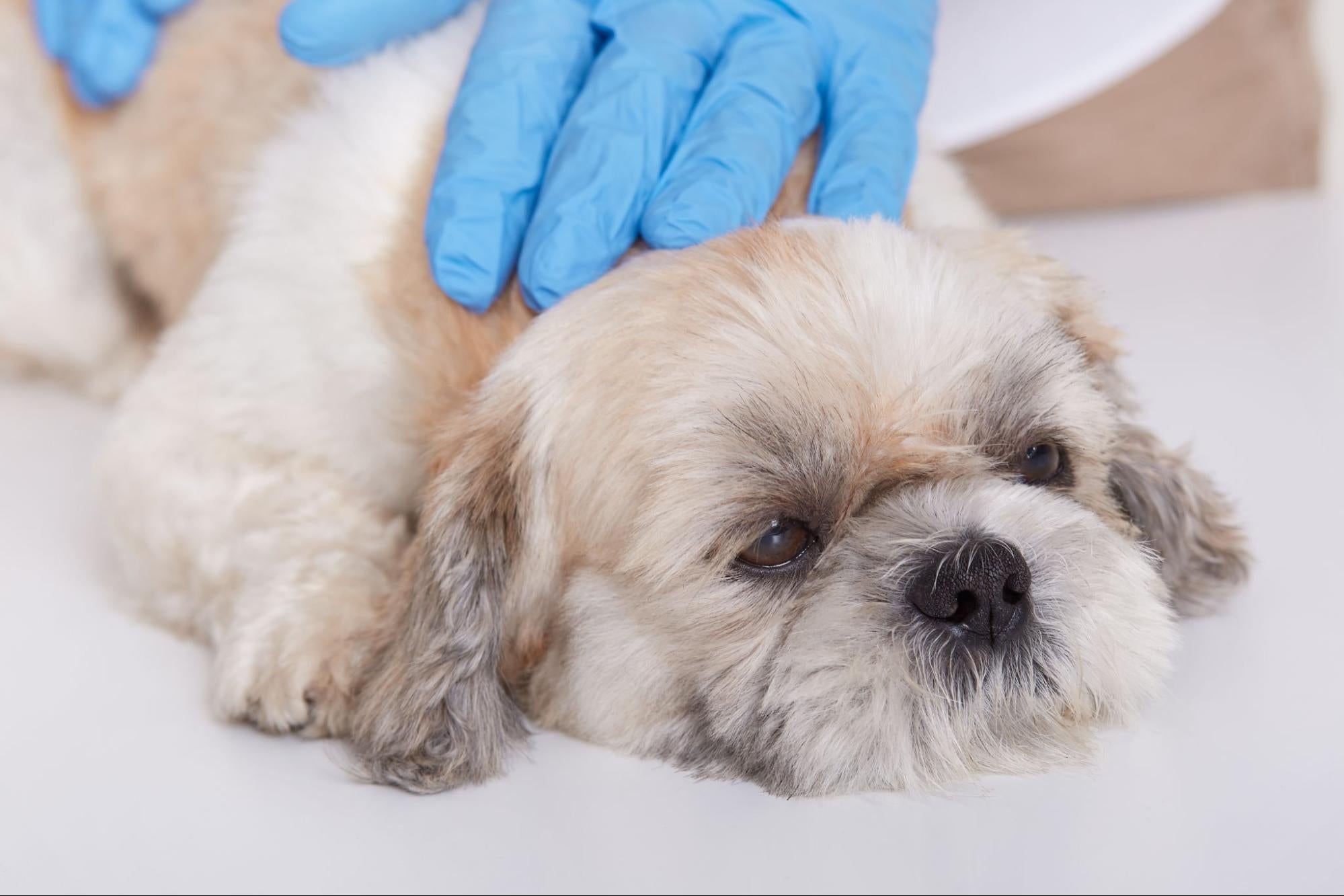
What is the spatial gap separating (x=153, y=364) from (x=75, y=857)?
1.25m

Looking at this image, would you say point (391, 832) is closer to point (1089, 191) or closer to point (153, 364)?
point (153, 364)

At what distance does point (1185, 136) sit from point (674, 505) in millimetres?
3412

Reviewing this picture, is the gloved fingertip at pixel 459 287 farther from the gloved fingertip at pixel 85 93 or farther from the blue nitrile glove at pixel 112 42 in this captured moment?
the gloved fingertip at pixel 85 93

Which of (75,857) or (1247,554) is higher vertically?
(1247,554)

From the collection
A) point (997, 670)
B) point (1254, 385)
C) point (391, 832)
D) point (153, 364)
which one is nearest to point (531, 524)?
point (391, 832)

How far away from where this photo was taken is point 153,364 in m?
2.68

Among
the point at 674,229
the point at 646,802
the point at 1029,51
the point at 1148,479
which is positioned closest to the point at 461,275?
the point at 674,229

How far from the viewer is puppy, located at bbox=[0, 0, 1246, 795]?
179 centimetres

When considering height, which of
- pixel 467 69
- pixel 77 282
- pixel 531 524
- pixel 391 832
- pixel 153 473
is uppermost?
pixel 467 69

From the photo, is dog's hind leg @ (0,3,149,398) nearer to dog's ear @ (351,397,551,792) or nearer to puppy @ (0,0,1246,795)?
puppy @ (0,0,1246,795)

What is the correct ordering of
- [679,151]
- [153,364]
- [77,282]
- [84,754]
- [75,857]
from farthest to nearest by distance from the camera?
1. [77,282]
2. [153,364]
3. [679,151]
4. [84,754]
5. [75,857]

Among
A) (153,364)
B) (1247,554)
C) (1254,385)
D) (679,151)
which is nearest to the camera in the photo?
(1247,554)

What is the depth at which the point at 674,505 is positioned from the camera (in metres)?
1.83

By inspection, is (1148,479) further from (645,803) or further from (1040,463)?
(645,803)
